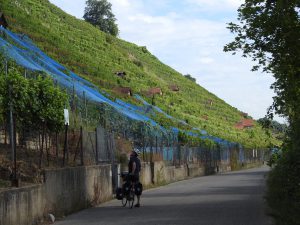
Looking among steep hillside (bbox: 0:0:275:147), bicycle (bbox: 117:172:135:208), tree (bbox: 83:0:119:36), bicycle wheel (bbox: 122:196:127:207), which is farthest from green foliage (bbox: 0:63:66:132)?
tree (bbox: 83:0:119:36)

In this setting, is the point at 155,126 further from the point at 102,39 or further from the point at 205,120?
the point at 102,39

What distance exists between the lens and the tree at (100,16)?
150250 mm

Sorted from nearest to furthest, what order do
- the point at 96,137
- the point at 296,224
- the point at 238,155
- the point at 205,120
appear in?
the point at 296,224, the point at 96,137, the point at 238,155, the point at 205,120

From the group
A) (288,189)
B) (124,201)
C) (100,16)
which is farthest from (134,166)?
(100,16)

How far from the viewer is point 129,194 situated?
65.1 ft

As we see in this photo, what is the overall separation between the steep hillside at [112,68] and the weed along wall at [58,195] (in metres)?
31.0

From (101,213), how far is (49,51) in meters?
50.8

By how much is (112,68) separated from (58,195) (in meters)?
76.8

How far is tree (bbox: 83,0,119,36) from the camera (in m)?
150

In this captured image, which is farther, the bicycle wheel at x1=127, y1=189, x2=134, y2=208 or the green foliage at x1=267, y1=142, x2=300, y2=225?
the bicycle wheel at x1=127, y1=189, x2=134, y2=208

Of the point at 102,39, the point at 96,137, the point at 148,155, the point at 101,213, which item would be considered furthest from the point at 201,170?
the point at 102,39

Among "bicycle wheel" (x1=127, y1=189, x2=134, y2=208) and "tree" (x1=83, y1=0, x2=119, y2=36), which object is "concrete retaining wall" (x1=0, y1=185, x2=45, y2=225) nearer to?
"bicycle wheel" (x1=127, y1=189, x2=134, y2=208)

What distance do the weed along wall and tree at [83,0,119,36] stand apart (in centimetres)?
12959

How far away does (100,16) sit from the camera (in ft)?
501
